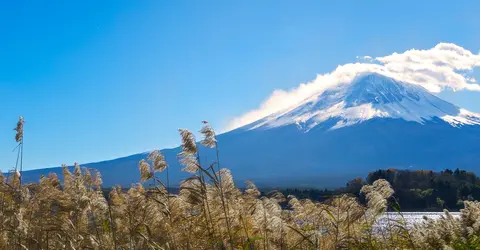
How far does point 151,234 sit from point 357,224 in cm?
235

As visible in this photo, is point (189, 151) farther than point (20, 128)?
No

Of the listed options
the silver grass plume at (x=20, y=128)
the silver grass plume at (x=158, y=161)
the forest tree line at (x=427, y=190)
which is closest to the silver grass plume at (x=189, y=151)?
the silver grass plume at (x=158, y=161)

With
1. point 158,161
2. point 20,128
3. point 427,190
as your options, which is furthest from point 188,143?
point 427,190

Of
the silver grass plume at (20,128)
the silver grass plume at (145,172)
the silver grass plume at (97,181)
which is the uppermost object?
the silver grass plume at (20,128)

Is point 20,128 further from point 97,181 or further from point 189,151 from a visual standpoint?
point 189,151

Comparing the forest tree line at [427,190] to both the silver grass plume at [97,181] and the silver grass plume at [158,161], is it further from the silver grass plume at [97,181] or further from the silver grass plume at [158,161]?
the silver grass plume at [158,161]

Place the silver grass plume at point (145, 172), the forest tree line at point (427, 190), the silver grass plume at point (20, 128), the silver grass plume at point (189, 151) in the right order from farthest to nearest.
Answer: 1. the forest tree line at point (427, 190)
2. the silver grass plume at point (20, 128)
3. the silver grass plume at point (145, 172)
4. the silver grass plume at point (189, 151)

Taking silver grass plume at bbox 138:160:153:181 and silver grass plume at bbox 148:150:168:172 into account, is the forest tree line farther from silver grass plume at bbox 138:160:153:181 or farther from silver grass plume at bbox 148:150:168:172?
silver grass plume at bbox 148:150:168:172

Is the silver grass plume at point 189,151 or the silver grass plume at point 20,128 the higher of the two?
the silver grass plume at point 20,128

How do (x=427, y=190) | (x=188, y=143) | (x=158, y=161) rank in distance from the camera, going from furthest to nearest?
(x=427, y=190) < (x=158, y=161) < (x=188, y=143)

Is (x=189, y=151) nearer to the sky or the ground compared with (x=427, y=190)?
nearer to the sky

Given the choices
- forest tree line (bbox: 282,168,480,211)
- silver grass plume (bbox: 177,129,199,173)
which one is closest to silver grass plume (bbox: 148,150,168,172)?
silver grass plume (bbox: 177,129,199,173)

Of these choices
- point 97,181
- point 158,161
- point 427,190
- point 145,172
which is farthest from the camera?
point 427,190

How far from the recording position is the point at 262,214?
194 inches
